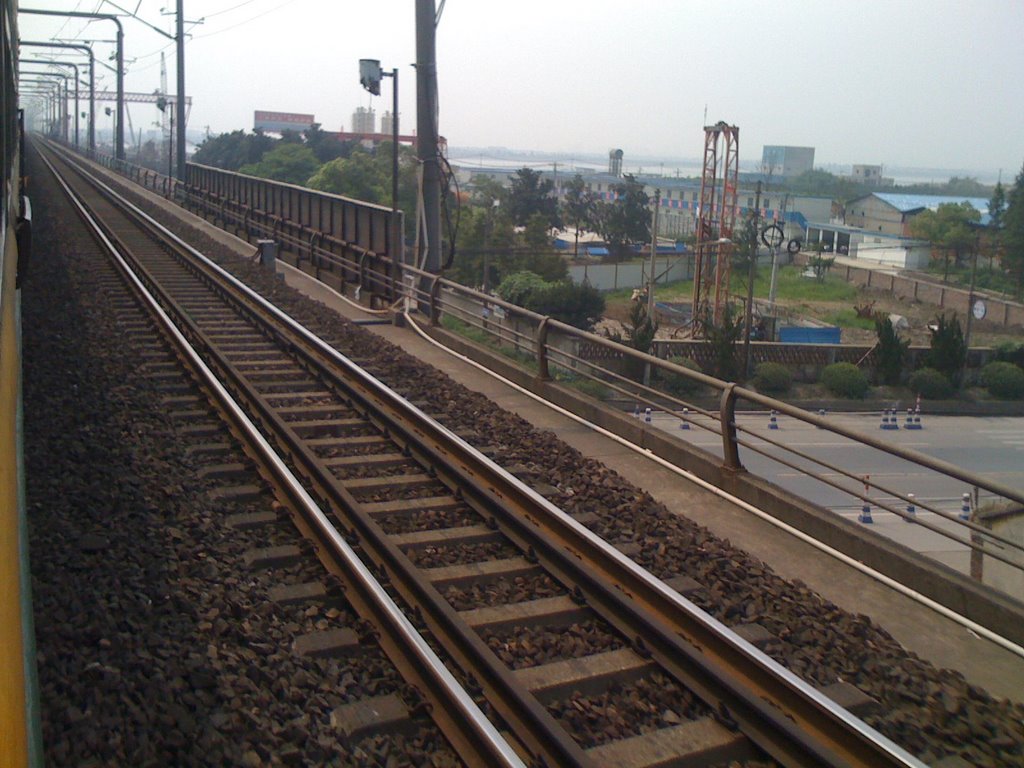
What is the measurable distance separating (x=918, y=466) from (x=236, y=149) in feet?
216

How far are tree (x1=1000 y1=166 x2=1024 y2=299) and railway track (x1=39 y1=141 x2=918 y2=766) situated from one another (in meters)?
14.2

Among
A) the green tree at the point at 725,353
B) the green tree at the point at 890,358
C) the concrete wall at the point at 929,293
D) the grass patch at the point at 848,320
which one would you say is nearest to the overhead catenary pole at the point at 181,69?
the green tree at the point at 725,353

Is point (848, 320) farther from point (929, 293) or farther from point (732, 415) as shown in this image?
point (732, 415)

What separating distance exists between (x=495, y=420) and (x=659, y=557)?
11.7 ft

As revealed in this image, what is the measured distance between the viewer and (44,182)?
46.0 metres

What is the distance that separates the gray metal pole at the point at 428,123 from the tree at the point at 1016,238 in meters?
10.9

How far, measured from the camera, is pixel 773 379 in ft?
70.0

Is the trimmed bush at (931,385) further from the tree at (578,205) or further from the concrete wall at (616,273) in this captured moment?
the tree at (578,205)

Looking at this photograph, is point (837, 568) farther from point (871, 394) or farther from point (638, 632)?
point (871, 394)

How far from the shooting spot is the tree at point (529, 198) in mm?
69000

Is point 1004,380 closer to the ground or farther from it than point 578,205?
closer to the ground

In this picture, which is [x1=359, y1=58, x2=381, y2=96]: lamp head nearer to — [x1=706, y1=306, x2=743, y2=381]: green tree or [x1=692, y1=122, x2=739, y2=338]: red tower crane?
[x1=706, y1=306, x2=743, y2=381]: green tree

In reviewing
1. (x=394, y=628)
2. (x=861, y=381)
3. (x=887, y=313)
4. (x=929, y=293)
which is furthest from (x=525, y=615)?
(x=929, y=293)

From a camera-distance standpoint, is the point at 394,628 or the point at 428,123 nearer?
the point at 394,628
